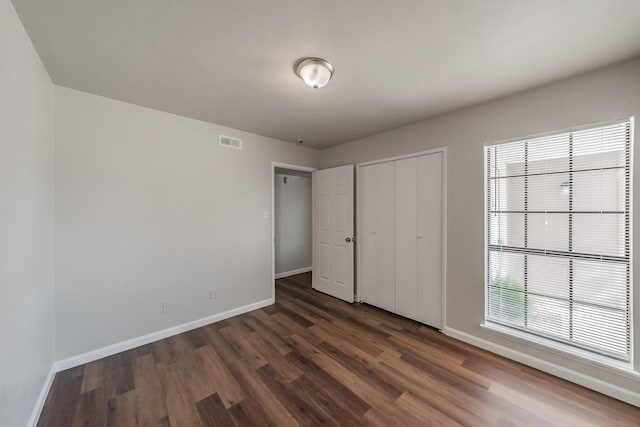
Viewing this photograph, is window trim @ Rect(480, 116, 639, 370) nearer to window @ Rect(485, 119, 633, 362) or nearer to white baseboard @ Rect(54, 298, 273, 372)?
window @ Rect(485, 119, 633, 362)

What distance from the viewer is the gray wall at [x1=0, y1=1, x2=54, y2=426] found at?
1199 mm

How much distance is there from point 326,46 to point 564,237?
249 cm

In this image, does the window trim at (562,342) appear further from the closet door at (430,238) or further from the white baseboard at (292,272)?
the white baseboard at (292,272)

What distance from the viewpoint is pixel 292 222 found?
17.3ft

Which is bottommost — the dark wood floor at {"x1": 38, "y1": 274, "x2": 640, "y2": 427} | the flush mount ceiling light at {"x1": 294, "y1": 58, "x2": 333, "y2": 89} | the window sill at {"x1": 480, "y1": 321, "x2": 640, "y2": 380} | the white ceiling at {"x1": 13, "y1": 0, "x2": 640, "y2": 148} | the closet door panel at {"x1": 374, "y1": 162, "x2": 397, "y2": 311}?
the dark wood floor at {"x1": 38, "y1": 274, "x2": 640, "y2": 427}

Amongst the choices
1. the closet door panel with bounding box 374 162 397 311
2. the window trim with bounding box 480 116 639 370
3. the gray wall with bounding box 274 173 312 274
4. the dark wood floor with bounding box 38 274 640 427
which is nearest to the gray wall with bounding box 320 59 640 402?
the window trim with bounding box 480 116 639 370

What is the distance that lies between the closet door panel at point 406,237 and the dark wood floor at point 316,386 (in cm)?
47

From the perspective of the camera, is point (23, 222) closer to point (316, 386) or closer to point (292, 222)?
point (316, 386)

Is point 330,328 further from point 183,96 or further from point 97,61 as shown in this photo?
point 97,61

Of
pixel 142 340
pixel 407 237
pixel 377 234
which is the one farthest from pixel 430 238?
pixel 142 340

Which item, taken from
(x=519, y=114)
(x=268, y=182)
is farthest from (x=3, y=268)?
(x=519, y=114)

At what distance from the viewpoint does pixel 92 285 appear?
2.19 meters

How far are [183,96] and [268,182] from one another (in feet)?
4.96

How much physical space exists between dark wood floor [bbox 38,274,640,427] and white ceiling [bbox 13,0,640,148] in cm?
249
